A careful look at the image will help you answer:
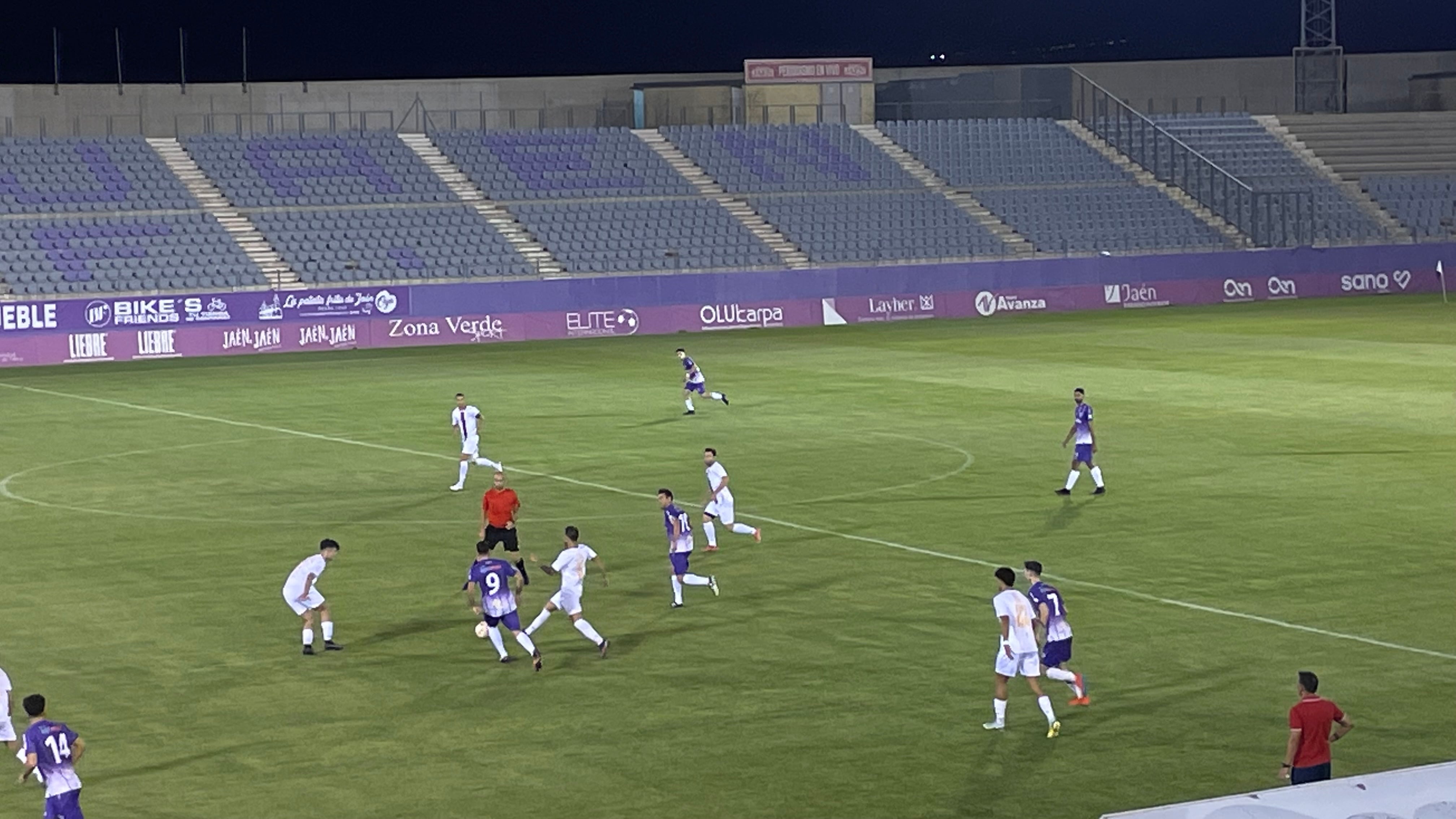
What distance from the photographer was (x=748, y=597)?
2144 centimetres

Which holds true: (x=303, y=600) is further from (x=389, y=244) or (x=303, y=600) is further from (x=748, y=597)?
(x=389, y=244)

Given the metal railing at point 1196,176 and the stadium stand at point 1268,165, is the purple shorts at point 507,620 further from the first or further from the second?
the stadium stand at point 1268,165

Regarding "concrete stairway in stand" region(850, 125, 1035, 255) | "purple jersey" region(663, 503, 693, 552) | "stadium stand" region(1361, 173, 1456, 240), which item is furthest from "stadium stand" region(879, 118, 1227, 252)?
"purple jersey" region(663, 503, 693, 552)

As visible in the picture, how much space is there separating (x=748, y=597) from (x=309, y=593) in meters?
5.12

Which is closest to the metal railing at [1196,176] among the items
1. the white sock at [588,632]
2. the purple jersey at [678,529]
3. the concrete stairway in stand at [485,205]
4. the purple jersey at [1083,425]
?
the concrete stairway in stand at [485,205]

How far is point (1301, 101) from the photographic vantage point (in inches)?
3226

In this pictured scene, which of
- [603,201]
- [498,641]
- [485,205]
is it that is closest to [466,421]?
[498,641]

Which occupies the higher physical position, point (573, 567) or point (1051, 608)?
point (573, 567)

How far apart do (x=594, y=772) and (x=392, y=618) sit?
618cm

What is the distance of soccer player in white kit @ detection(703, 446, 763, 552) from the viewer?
23250mm

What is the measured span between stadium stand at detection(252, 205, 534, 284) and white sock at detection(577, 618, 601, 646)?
4119cm

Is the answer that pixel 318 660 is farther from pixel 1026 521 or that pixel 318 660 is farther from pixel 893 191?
→ pixel 893 191

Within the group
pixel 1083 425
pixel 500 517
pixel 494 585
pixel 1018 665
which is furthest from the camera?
pixel 1083 425

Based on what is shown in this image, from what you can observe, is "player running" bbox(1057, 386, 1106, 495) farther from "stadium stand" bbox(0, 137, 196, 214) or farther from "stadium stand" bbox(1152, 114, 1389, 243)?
"stadium stand" bbox(1152, 114, 1389, 243)
